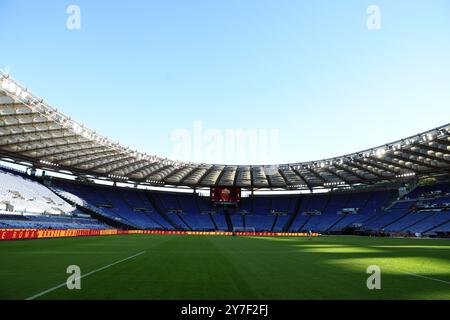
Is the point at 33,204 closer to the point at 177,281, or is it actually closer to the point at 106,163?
the point at 106,163

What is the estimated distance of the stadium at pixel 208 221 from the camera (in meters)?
9.14

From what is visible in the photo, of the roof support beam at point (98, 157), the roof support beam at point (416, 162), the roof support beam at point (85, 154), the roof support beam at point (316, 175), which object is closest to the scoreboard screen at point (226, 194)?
the roof support beam at point (316, 175)

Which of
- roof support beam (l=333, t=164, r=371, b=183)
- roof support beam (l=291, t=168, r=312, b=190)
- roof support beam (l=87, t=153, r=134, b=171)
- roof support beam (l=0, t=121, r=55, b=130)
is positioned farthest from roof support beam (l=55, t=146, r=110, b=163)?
roof support beam (l=333, t=164, r=371, b=183)

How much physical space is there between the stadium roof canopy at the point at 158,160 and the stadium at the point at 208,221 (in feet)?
0.79

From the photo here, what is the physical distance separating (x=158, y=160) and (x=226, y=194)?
26815 mm

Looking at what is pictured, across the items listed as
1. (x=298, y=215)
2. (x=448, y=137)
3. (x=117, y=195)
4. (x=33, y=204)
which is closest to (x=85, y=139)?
(x=33, y=204)

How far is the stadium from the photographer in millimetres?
9141

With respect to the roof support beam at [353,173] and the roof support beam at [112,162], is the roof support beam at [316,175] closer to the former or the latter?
the roof support beam at [353,173]

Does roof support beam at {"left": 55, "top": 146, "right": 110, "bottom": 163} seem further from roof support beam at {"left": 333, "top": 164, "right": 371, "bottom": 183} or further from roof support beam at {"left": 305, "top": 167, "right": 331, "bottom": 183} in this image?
roof support beam at {"left": 333, "top": 164, "right": 371, "bottom": 183}

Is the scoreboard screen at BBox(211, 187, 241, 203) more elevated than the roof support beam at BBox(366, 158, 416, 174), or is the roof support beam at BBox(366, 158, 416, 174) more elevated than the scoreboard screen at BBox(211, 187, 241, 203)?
the roof support beam at BBox(366, 158, 416, 174)

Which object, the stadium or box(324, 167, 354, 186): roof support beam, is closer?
the stadium

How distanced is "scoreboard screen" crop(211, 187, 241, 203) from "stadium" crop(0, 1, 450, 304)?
0.82 feet

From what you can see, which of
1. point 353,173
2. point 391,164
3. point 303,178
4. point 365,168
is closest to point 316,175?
point 303,178
